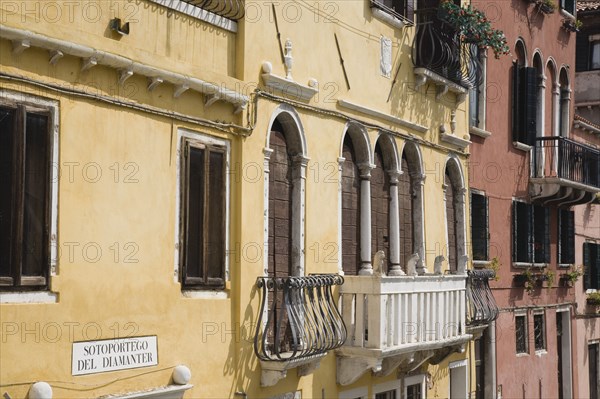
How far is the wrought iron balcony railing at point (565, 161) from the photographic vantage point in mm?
19844

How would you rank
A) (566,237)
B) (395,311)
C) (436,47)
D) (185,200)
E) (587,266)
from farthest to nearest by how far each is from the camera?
(587,266) → (566,237) → (436,47) → (395,311) → (185,200)

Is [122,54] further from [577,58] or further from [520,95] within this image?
[577,58]

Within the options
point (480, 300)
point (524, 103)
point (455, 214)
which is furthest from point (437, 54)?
point (524, 103)

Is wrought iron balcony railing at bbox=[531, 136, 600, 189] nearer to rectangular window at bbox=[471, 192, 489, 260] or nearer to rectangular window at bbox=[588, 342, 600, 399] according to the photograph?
rectangular window at bbox=[471, 192, 489, 260]

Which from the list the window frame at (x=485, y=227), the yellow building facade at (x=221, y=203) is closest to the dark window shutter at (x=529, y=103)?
the window frame at (x=485, y=227)

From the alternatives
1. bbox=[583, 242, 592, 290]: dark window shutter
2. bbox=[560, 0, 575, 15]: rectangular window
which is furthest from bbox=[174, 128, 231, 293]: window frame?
bbox=[583, 242, 592, 290]: dark window shutter

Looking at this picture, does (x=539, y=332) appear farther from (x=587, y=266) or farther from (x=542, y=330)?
(x=587, y=266)

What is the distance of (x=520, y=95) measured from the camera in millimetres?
19141

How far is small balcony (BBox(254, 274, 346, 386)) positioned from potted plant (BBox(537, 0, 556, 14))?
1031cm

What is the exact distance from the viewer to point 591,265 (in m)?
23.7

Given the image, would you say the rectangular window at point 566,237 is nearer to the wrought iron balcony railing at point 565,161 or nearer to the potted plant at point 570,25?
the wrought iron balcony railing at point 565,161

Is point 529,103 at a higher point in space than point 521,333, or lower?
higher

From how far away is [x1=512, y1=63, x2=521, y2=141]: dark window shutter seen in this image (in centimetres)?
1903

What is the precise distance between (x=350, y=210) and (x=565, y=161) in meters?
8.12
